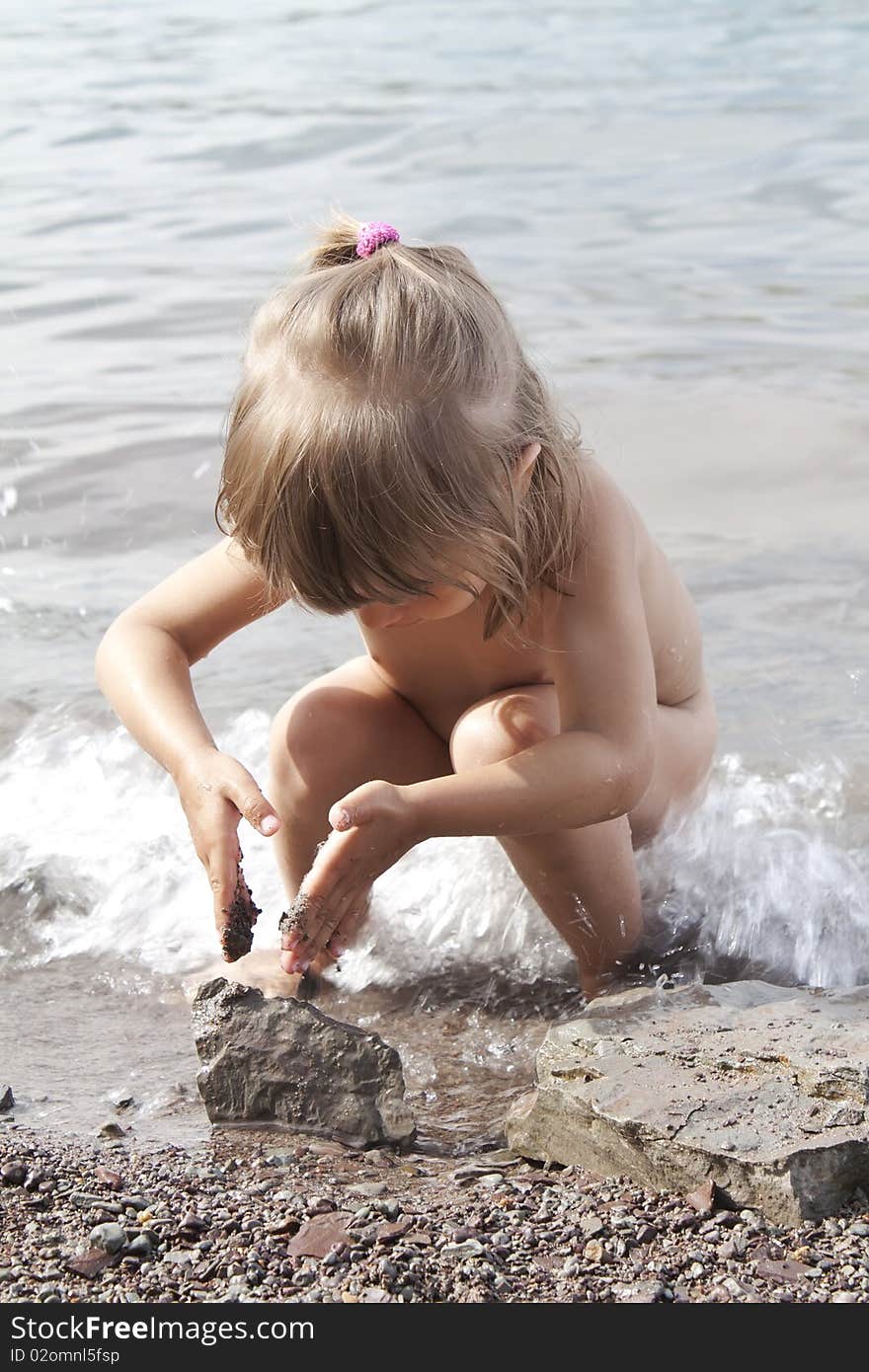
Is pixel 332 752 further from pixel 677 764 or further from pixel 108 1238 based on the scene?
pixel 108 1238

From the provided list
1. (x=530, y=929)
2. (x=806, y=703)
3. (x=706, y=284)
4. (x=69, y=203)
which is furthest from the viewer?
(x=69, y=203)

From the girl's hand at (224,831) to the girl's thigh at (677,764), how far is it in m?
0.84

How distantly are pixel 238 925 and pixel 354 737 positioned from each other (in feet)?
1.64

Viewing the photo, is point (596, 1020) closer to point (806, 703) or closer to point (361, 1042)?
point (361, 1042)

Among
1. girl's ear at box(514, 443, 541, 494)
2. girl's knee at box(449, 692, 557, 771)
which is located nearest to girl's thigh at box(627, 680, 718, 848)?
girl's knee at box(449, 692, 557, 771)

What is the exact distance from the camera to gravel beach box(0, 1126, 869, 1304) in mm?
1606

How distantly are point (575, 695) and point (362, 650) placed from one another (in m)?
1.89

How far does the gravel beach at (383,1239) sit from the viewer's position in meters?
1.61

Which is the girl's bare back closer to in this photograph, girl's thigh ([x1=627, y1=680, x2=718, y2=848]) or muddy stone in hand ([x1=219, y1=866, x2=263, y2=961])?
girl's thigh ([x1=627, y1=680, x2=718, y2=848])

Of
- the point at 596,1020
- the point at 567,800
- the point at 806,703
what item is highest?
the point at 567,800

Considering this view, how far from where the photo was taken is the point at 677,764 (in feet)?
9.35

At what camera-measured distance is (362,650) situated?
4.13 metres

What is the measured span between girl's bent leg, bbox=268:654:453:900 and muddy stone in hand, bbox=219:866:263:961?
0.38 meters

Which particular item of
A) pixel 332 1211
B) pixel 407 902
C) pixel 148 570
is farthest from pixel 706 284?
pixel 332 1211
